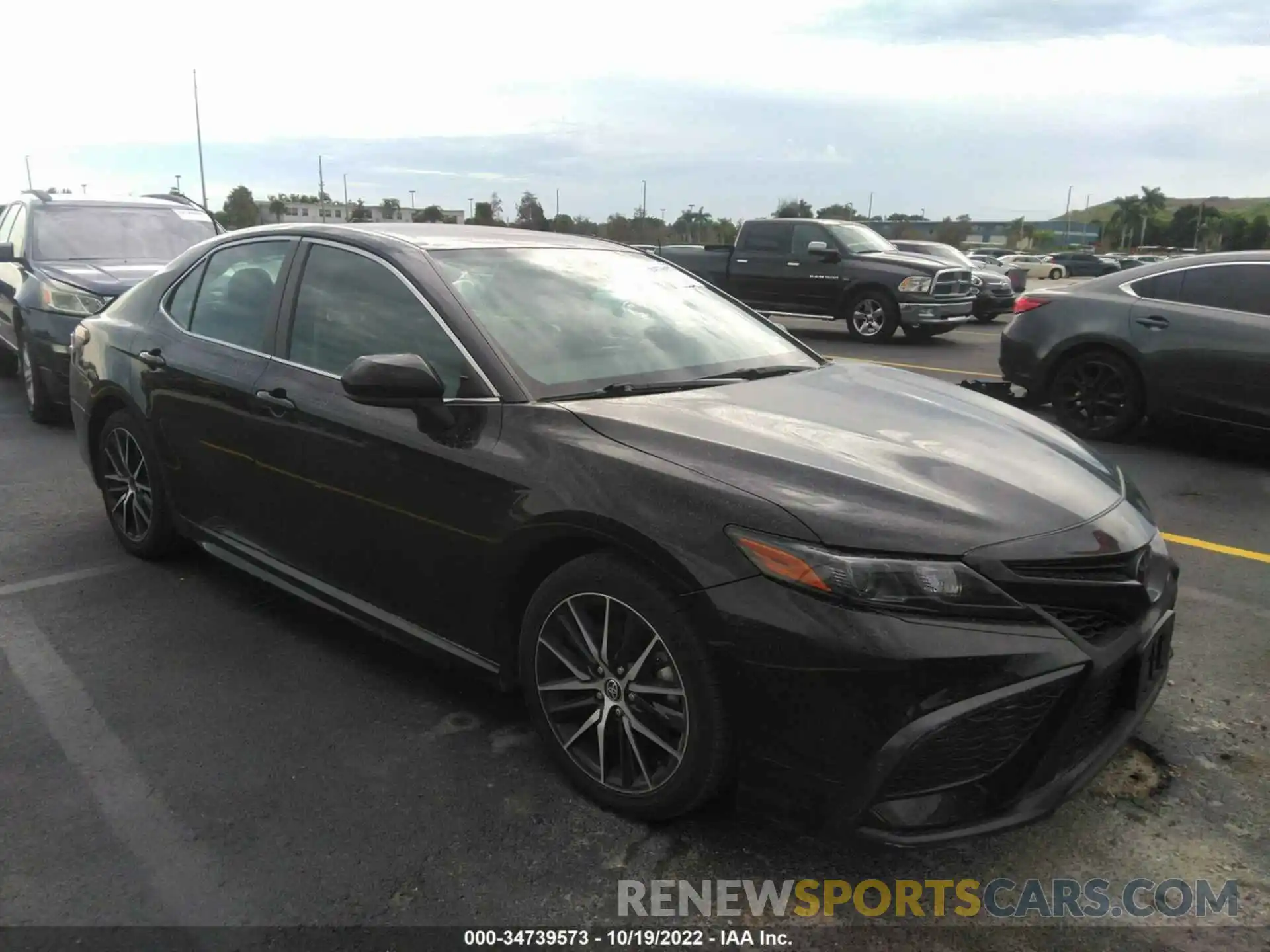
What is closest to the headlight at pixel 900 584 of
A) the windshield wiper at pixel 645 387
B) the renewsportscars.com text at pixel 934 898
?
the renewsportscars.com text at pixel 934 898

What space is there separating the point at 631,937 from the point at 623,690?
1.99ft

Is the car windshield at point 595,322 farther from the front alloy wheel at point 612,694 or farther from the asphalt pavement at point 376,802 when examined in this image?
the asphalt pavement at point 376,802

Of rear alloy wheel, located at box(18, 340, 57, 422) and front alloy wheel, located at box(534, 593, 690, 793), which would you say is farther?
rear alloy wheel, located at box(18, 340, 57, 422)

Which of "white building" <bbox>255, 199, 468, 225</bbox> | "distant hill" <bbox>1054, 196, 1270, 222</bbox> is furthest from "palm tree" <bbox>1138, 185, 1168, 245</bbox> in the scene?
"white building" <bbox>255, 199, 468, 225</bbox>

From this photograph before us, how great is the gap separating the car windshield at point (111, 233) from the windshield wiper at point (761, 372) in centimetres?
652

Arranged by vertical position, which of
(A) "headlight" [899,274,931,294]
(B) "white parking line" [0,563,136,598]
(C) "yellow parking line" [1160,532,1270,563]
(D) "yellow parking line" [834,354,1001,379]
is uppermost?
(A) "headlight" [899,274,931,294]

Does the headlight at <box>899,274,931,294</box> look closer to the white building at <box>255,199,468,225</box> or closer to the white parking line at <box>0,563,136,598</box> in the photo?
the white building at <box>255,199,468,225</box>

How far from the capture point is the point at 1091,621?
236 centimetres

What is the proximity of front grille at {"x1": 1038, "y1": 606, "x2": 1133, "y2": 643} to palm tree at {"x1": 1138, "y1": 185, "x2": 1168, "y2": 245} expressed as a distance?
4314 inches

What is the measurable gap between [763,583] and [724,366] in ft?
4.40

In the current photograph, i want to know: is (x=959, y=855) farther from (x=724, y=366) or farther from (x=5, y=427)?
(x=5, y=427)

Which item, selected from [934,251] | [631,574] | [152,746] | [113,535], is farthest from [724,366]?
[934,251]

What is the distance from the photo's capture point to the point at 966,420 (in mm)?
3127

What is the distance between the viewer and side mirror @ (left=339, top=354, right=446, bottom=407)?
113 inches
